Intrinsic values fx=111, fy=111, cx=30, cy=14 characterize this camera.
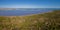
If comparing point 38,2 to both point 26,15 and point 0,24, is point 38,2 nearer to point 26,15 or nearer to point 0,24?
point 26,15

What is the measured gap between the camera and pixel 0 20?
211cm

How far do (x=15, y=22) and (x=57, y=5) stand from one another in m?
0.84

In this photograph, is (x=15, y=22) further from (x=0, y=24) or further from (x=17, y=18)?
(x=0, y=24)

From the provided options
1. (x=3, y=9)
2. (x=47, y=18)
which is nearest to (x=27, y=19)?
(x=47, y=18)

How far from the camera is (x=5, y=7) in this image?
2.12 meters

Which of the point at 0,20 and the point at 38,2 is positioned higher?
the point at 38,2

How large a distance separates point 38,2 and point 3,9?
0.68 metres

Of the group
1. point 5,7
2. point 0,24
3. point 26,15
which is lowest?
point 0,24

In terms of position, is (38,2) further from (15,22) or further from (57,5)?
(15,22)

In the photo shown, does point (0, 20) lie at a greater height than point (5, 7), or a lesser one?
lesser

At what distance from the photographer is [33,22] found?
2.04m

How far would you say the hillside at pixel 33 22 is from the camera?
2.00 meters

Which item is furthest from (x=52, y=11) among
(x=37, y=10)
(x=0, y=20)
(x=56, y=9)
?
(x=0, y=20)

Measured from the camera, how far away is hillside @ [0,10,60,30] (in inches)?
78.7
